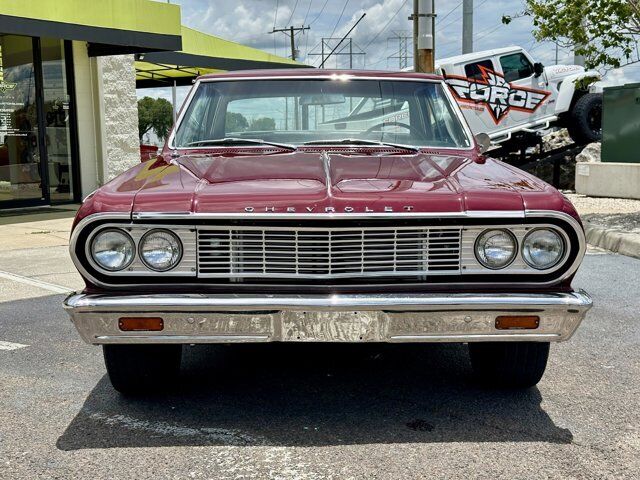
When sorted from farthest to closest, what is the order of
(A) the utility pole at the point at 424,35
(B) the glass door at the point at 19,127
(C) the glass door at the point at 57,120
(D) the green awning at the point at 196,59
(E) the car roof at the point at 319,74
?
1. (D) the green awning at the point at 196,59
2. (C) the glass door at the point at 57,120
3. (A) the utility pole at the point at 424,35
4. (B) the glass door at the point at 19,127
5. (E) the car roof at the point at 319,74

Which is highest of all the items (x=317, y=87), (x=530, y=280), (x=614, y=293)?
(x=317, y=87)

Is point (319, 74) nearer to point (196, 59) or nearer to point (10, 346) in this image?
point (10, 346)

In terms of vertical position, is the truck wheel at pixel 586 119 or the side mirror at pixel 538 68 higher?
the side mirror at pixel 538 68

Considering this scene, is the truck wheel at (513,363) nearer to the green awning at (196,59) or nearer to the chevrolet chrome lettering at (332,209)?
the chevrolet chrome lettering at (332,209)

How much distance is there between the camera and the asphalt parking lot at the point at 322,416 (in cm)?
292

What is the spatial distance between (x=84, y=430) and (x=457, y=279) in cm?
173

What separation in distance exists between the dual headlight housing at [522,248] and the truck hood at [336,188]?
0.13 metres

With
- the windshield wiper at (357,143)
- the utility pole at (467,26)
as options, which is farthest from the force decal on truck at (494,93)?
the windshield wiper at (357,143)

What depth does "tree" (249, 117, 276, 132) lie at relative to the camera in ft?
14.4

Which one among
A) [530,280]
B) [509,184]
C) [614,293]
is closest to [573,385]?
[530,280]

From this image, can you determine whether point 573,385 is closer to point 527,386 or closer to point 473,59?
point 527,386

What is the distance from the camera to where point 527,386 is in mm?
3709

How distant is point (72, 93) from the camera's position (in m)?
13.8

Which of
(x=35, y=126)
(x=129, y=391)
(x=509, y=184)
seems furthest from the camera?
(x=35, y=126)
